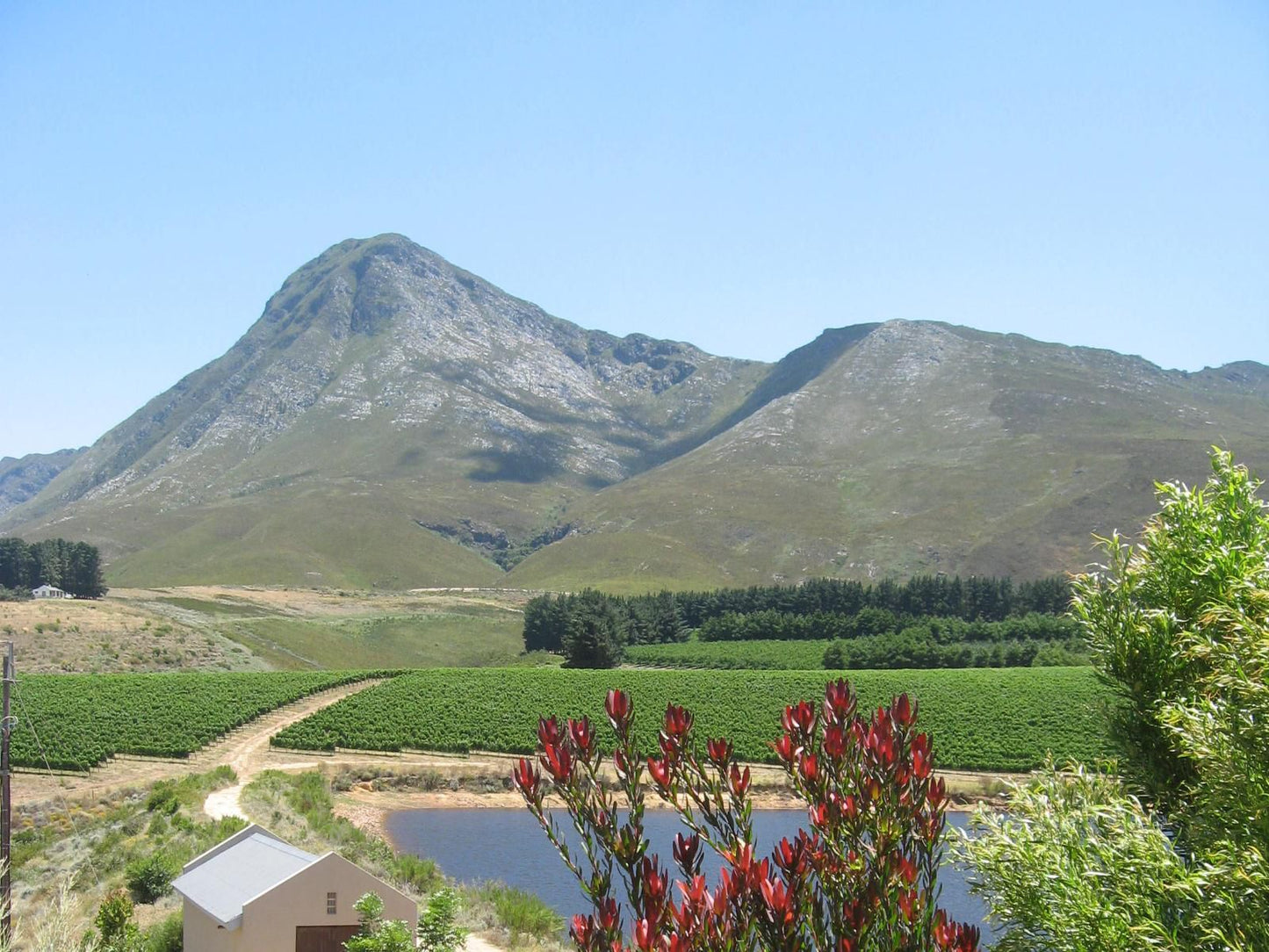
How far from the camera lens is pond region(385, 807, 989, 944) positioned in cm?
3108

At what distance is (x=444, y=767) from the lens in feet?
172

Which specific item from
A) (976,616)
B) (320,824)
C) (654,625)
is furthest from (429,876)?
(976,616)

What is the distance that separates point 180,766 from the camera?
48.2m

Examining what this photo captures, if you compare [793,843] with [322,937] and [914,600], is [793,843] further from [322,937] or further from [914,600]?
[914,600]

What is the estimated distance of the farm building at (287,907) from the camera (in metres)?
17.9

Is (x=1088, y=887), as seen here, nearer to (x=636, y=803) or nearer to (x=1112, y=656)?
(x=1112, y=656)

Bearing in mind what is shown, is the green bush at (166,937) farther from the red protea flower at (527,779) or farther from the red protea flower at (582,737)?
the red protea flower at (582,737)

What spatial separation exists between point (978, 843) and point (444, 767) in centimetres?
4683

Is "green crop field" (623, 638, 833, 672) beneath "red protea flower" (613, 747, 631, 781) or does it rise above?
beneath

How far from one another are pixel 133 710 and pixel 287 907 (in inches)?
1693

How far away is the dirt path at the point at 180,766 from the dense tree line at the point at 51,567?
2425 inches

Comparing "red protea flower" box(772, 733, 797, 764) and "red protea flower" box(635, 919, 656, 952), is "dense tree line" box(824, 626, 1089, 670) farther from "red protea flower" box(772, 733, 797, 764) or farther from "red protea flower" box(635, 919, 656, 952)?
"red protea flower" box(635, 919, 656, 952)

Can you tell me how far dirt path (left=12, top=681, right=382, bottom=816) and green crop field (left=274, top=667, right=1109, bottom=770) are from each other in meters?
2.15

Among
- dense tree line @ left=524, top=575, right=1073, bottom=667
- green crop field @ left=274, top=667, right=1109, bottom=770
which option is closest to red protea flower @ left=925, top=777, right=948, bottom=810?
green crop field @ left=274, top=667, right=1109, bottom=770
